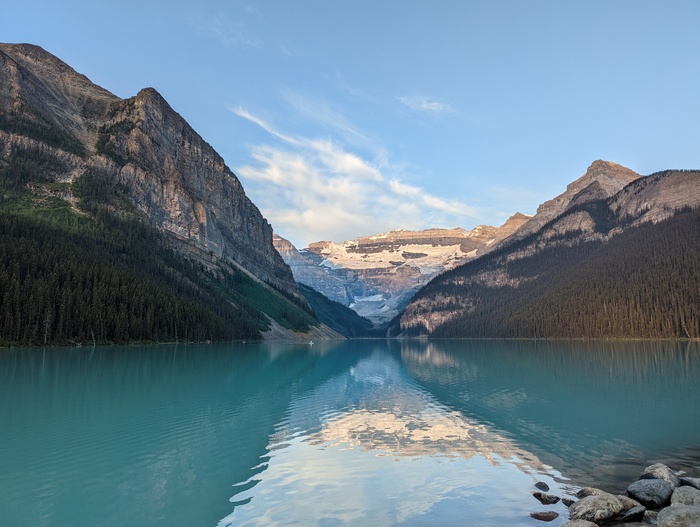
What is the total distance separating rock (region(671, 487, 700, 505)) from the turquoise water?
12.2 ft

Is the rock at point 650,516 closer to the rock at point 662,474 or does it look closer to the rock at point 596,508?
the rock at point 596,508

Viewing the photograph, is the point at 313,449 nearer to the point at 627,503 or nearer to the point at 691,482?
the point at 627,503

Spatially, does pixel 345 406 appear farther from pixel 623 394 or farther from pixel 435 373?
pixel 435 373

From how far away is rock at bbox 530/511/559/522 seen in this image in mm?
16797

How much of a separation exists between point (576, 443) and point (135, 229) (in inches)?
7495

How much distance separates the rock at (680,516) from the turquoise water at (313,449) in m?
3.41

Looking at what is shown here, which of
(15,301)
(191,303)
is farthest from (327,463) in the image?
(191,303)

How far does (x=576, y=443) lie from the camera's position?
92.2 feet

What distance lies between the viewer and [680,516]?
49.9 ft

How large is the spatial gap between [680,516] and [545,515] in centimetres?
412

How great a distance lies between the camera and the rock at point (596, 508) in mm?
16406

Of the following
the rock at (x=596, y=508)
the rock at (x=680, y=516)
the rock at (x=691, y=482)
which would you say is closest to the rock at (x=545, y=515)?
the rock at (x=596, y=508)

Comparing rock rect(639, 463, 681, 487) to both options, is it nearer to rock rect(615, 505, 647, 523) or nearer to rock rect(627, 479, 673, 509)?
rock rect(627, 479, 673, 509)

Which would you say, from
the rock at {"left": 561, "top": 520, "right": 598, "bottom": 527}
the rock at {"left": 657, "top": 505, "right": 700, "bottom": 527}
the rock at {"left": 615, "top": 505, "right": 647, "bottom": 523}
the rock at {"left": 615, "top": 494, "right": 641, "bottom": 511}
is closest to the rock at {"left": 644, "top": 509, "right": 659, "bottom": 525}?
the rock at {"left": 615, "top": 505, "right": 647, "bottom": 523}
